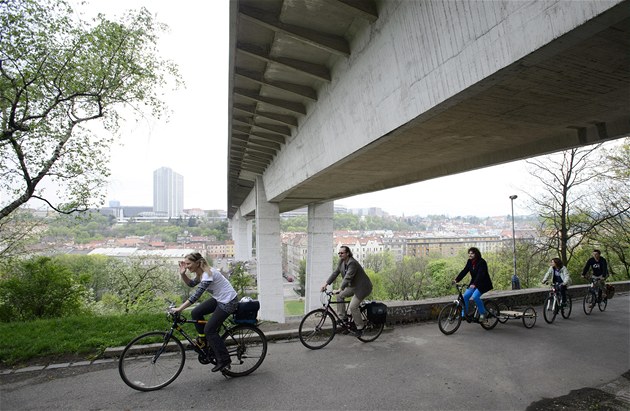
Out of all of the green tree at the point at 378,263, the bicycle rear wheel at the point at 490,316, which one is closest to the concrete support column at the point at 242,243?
the green tree at the point at 378,263

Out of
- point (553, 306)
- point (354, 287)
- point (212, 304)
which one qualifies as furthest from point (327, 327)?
point (553, 306)

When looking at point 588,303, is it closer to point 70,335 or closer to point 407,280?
point 70,335

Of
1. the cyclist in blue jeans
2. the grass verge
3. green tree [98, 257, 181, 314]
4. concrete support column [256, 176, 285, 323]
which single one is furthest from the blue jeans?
green tree [98, 257, 181, 314]

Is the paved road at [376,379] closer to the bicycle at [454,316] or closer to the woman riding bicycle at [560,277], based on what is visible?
the bicycle at [454,316]

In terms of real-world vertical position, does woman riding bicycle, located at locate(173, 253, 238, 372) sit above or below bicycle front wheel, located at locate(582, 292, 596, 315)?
above

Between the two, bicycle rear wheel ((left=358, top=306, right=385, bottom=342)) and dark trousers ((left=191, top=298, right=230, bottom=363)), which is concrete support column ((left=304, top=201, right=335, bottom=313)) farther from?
dark trousers ((left=191, top=298, right=230, bottom=363))

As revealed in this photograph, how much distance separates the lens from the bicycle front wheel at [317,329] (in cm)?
588

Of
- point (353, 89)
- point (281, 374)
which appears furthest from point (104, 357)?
point (353, 89)

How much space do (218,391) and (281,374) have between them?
0.90m

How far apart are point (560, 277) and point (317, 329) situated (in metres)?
6.31

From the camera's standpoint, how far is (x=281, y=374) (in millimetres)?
4746

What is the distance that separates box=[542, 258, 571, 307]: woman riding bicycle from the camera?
26.5 ft

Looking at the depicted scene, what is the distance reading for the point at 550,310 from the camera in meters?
8.58

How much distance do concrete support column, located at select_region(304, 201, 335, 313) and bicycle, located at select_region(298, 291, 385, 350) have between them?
16.7 meters
